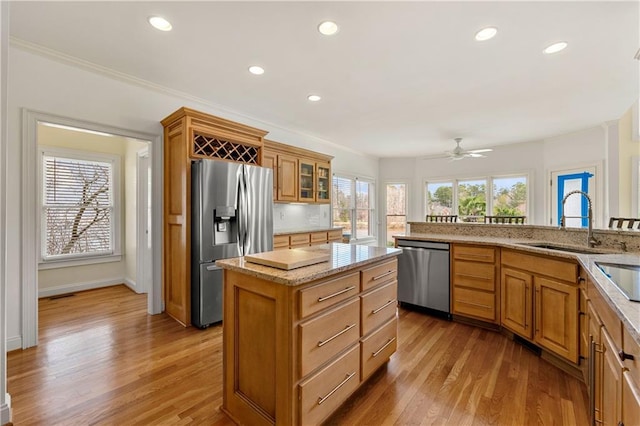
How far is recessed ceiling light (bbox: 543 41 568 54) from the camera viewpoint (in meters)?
2.35

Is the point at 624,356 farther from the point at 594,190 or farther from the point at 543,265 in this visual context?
the point at 594,190

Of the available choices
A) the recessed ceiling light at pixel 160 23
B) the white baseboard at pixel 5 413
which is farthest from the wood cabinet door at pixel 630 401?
the recessed ceiling light at pixel 160 23

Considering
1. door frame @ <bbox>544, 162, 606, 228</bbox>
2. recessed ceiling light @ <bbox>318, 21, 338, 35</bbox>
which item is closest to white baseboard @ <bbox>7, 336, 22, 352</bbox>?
recessed ceiling light @ <bbox>318, 21, 338, 35</bbox>

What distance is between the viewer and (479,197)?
636cm

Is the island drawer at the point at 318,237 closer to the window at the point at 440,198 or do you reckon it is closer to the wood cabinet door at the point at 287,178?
the wood cabinet door at the point at 287,178

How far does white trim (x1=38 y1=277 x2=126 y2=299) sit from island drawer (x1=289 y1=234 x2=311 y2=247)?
2908mm

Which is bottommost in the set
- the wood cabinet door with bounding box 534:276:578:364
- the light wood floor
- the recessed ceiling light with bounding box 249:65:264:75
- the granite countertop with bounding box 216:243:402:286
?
the light wood floor

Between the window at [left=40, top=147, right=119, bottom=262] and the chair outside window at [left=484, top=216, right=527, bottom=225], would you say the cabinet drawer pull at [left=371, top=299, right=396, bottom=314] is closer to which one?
the chair outside window at [left=484, top=216, right=527, bottom=225]

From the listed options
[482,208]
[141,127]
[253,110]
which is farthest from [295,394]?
[482,208]

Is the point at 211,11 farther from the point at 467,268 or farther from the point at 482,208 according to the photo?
the point at 482,208

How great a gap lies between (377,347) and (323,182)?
3.60 meters

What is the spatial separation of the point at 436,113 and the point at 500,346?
119 inches

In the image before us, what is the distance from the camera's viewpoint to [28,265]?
2.52 meters

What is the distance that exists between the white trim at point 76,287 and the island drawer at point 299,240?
291 centimetres
